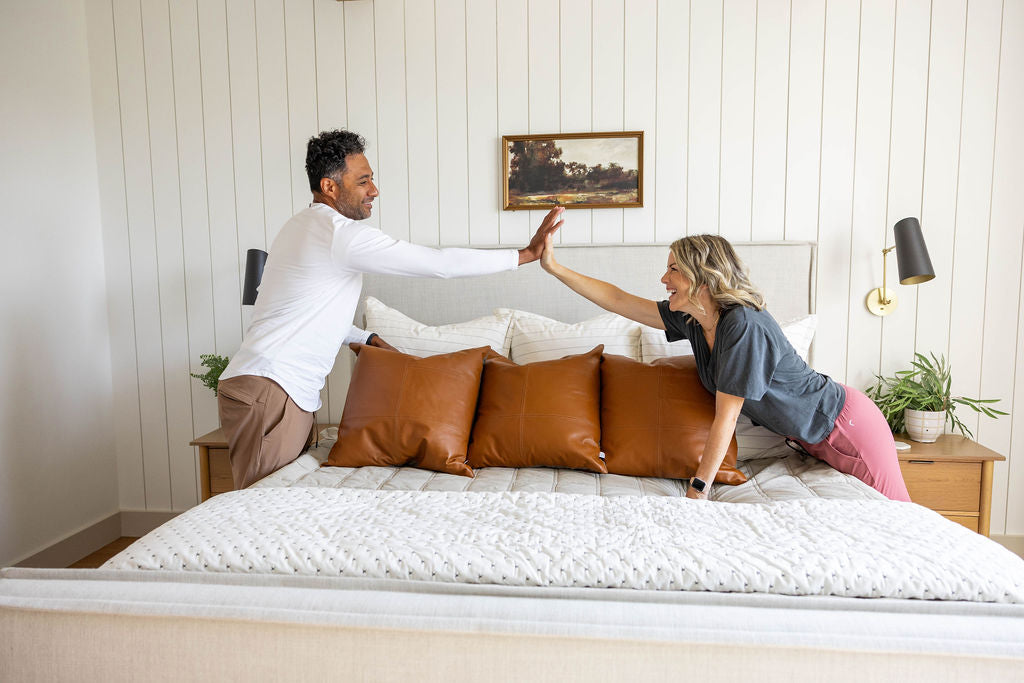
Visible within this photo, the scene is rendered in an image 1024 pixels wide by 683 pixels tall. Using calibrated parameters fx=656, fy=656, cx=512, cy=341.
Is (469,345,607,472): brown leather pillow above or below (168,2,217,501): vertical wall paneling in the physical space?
below

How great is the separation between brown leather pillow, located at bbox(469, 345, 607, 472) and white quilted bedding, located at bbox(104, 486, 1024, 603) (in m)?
0.57

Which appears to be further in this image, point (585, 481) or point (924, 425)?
point (924, 425)

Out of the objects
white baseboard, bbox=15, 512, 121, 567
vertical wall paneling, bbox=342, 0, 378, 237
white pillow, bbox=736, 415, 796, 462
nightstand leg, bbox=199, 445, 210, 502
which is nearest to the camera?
white pillow, bbox=736, 415, 796, 462

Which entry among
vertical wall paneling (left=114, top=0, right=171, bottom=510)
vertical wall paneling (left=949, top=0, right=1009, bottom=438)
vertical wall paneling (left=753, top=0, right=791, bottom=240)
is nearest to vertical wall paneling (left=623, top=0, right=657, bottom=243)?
vertical wall paneling (left=753, top=0, right=791, bottom=240)

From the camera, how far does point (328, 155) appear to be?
241 cm

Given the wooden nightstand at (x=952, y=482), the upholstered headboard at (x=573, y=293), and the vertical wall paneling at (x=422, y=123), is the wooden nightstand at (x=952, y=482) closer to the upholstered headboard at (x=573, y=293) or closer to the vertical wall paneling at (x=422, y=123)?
the upholstered headboard at (x=573, y=293)

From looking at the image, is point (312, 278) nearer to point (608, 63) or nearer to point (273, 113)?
point (273, 113)

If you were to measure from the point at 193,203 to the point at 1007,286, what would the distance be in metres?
3.70

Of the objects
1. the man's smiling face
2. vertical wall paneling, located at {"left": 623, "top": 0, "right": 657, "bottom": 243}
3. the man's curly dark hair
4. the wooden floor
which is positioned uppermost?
vertical wall paneling, located at {"left": 623, "top": 0, "right": 657, "bottom": 243}

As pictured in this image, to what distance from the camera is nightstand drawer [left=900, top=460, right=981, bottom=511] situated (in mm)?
Result: 2402

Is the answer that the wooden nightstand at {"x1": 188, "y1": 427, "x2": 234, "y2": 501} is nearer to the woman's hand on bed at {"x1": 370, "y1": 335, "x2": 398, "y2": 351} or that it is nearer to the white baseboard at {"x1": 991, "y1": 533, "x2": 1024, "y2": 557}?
the woman's hand on bed at {"x1": 370, "y1": 335, "x2": 398, "y2": 351}

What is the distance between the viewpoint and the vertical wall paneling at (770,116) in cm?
281

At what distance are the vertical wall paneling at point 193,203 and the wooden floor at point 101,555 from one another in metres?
0.67

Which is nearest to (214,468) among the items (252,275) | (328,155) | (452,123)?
(252,275)
